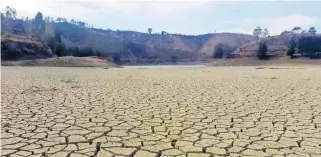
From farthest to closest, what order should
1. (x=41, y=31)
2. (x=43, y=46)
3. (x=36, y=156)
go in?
(x=41, y=31) → (x=43, y=46) → (x=36, y=156)

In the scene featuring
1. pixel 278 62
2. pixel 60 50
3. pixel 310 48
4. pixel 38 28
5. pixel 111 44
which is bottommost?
pixel 278 62

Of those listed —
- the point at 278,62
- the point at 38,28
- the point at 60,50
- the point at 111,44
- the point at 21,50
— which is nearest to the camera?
the point at 21,50

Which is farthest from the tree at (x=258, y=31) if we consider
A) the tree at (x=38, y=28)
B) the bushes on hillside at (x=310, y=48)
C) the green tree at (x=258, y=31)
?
the tree at (x=38, y=28)

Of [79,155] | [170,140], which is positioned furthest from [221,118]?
[79,155]

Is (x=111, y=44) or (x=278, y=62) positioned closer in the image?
(x=278, y=62)

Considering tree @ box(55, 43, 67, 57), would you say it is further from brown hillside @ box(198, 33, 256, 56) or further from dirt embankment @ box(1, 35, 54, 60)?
brown hillside @ box(198, 33, 256, 56)

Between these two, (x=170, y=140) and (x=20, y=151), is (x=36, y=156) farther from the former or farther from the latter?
(x=170, y=140)

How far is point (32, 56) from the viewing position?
57469 mm

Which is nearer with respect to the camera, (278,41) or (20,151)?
(20,151)

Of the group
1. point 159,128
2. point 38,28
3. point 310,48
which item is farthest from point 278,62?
point 159,128

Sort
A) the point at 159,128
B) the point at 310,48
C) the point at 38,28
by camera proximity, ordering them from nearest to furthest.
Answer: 1. the point at 159,128
2. the point at 310,48
3. the point at 38,28

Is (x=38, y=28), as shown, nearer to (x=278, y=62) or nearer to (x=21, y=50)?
(x=21, y=50)

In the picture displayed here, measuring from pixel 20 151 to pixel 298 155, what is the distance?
3.30 meters

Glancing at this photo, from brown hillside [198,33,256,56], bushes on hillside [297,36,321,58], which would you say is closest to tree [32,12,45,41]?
bushes on hillside [297,36,321,58]
